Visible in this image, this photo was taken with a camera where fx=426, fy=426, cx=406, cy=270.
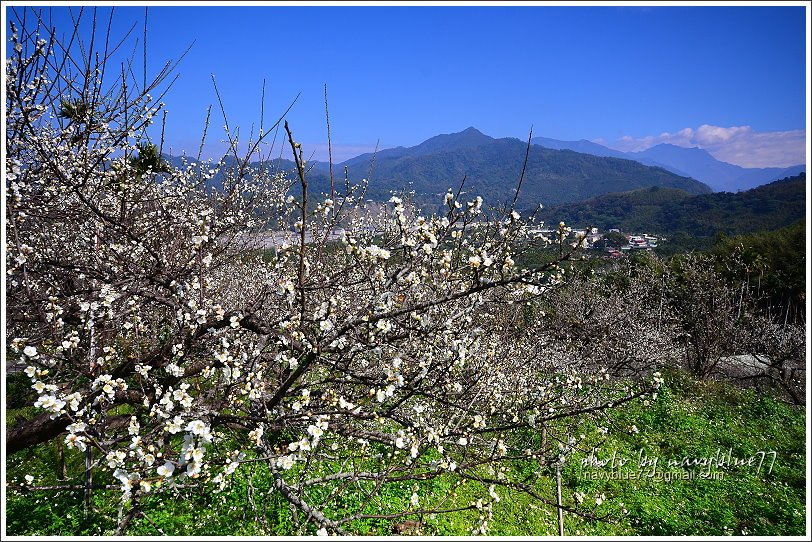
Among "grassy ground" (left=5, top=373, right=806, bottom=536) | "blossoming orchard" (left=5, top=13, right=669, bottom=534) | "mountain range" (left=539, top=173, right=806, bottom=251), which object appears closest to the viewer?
"blossoming orchard" (left=5, top=13, right=669, bottom=534)

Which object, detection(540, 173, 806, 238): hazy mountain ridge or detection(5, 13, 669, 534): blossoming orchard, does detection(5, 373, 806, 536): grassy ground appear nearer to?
detection(5, 13, 669, 534): blossoming orchard

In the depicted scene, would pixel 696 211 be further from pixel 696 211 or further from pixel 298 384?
pixel 298 384

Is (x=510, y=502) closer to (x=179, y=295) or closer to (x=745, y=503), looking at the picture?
(x=745, y=503)

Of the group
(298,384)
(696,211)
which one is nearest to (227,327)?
(298,384)

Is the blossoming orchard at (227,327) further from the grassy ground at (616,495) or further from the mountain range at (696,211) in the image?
the mountain range at (696,211)

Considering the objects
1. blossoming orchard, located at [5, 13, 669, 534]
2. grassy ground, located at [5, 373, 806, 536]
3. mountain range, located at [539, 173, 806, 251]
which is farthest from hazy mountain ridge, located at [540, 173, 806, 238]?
blossoming orchard, located at [5, 13, 669, 534]

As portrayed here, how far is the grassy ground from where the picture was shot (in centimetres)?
498

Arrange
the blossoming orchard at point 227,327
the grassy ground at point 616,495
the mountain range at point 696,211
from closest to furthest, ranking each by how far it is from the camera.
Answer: the blossoming orchard at point 227,327 < the grassy ground at point 616,495 < the mountain range at point 696,211

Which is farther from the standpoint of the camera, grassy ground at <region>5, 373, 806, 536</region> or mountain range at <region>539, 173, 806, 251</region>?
mountain range at <region>539, 173, 806, 251</region>

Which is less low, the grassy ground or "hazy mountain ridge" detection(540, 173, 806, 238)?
"hazy mountain ridge" detection(540, 173, 806, 238)

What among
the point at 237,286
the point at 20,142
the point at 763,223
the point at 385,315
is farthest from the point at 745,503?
the point at 763,223

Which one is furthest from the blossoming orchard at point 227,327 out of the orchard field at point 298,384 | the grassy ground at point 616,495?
the grassy ground at point 616,495

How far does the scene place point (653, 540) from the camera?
2430 mm

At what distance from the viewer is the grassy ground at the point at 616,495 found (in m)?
4.98
